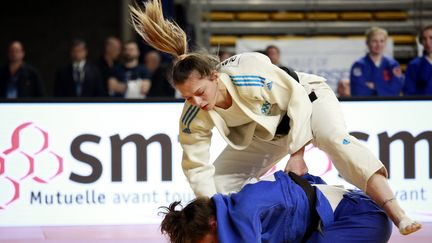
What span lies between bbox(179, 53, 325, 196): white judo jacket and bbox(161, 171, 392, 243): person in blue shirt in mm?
912

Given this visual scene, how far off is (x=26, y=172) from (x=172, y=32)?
258cm

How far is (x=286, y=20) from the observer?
12.7 metres

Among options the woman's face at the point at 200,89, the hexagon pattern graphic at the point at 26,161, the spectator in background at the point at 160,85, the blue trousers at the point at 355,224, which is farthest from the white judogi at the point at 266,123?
the spectator in background at the point at 160,85

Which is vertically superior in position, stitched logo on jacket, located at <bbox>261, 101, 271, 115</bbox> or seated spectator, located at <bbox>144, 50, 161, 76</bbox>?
stitched logo on jacket, located at <bbox>261, 101, 271, 115</bbox>

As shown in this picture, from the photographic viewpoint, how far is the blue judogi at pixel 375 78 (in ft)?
30.4

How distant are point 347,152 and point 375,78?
475cm

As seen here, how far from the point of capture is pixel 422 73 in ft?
28.9

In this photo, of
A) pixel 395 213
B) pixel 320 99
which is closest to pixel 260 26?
pixel 320 99

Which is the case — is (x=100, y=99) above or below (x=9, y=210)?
above

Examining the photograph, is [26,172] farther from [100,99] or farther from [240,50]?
[240,50]

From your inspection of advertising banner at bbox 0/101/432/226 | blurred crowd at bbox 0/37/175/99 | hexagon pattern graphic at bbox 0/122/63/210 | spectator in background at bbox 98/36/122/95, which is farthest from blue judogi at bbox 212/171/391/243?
spectator in background at bbox 98/36/122/95

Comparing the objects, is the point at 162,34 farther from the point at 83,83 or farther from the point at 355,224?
the point at 83,83

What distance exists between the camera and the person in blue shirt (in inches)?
138

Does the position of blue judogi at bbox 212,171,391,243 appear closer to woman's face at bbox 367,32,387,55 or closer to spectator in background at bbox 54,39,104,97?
woman's face at bbox 367,32,387,55
